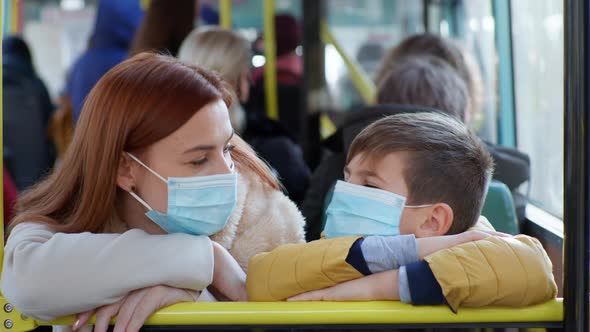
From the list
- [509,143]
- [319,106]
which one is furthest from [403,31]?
[509,143]

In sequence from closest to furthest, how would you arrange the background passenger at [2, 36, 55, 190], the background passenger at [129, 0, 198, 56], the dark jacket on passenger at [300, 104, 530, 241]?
the dark jacket on passenger at [300, 104, 530, 241] → the background passenger at [129, 0, 198, 56] → the background passenger at [2, 36, 55, 190]

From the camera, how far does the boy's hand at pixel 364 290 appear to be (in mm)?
1656

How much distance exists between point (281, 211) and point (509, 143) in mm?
2170

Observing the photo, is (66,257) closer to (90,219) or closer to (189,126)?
(90,219)

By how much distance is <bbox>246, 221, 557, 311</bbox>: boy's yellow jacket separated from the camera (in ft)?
5.23

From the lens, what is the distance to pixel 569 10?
1.56 meters

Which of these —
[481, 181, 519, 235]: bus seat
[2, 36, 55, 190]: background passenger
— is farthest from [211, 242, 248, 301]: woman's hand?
[2, 36, 55, 190]: background passenger

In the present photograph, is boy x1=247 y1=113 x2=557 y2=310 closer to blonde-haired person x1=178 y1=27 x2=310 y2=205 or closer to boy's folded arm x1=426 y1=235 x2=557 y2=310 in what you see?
boy's folded arm x1=426 y1=235 x2=557 y2=310

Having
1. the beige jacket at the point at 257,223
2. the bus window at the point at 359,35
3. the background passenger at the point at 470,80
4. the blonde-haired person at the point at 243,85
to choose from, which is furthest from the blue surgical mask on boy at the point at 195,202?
the bus window at the point at 359,35

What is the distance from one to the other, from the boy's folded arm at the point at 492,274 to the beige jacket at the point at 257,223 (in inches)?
23.7

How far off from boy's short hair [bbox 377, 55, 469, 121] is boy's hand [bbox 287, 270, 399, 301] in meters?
1.48

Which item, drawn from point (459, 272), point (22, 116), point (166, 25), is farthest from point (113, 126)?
point (22, 116)

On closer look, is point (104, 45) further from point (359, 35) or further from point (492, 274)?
point (492, 274)

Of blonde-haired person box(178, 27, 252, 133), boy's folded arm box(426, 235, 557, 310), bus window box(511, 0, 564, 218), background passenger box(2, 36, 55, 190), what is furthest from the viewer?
background passenger box(2, 36, 55, 190)
